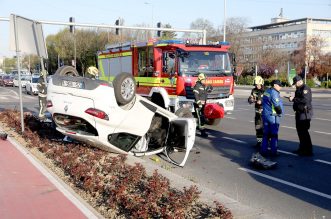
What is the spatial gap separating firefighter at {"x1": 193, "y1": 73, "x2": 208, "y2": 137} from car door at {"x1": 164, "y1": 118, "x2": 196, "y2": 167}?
2.76m

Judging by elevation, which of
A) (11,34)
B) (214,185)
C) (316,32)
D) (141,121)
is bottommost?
(214,185)

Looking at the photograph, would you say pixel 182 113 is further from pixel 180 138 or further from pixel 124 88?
pixel 124 88

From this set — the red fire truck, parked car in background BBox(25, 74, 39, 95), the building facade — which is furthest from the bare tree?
the red fire truck

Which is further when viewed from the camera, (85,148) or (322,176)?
(85,148)

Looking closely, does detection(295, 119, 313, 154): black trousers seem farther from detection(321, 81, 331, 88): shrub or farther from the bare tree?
the bare tree

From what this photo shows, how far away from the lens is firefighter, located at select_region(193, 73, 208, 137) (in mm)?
10969

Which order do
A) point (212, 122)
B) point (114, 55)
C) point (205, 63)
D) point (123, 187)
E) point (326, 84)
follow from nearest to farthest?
point (123, 187)
point (205, 63)
point (212, 122)
point (114, 55)
point (326, 84)

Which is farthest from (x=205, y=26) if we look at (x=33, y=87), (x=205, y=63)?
(x=205, y=63)

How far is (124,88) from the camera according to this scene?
682 cm

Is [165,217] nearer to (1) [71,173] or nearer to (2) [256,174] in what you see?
(1) [71,173]

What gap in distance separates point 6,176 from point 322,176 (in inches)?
220

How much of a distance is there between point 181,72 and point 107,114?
6.11 meters

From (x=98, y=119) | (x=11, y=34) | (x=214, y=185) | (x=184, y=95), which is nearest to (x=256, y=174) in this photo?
(x=214, y=185)

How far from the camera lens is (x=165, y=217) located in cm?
433
